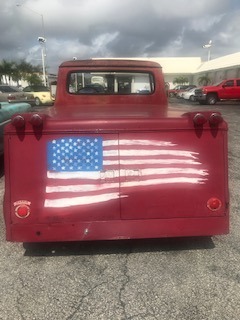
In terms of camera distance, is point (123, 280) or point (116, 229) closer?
point (123, 280)

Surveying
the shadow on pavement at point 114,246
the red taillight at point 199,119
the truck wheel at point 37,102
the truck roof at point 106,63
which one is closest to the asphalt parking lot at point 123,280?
the shadow on pavement at point 114,246

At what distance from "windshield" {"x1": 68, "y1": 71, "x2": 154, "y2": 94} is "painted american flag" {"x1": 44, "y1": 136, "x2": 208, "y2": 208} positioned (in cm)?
245

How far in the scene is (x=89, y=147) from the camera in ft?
11.2

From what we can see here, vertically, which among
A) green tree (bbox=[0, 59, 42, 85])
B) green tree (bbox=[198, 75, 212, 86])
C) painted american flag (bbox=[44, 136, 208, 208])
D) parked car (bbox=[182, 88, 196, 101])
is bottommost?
painted american flag (bbox=[44, 136, 208, 208])

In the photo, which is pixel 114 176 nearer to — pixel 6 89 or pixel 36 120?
pixel 36 120

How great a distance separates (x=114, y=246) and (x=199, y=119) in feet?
5.25

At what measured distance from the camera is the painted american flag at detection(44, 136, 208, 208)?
3416mm

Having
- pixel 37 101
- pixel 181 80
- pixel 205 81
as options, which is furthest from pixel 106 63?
pixel 181 80

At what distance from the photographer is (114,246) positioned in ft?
13.3

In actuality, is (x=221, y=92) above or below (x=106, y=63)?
above

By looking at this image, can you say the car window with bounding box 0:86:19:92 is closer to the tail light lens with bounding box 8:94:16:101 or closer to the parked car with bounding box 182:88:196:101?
the tail light lens with bounding box 8:94:16:101

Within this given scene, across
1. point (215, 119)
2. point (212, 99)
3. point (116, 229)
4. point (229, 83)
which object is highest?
point (229, 83)

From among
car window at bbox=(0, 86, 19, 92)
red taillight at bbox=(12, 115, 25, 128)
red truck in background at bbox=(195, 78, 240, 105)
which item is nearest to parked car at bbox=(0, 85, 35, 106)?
car window at bbox=(0, 86, 19, 92)

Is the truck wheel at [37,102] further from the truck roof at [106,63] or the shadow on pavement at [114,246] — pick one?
the shadow on pavement at [114,246]
